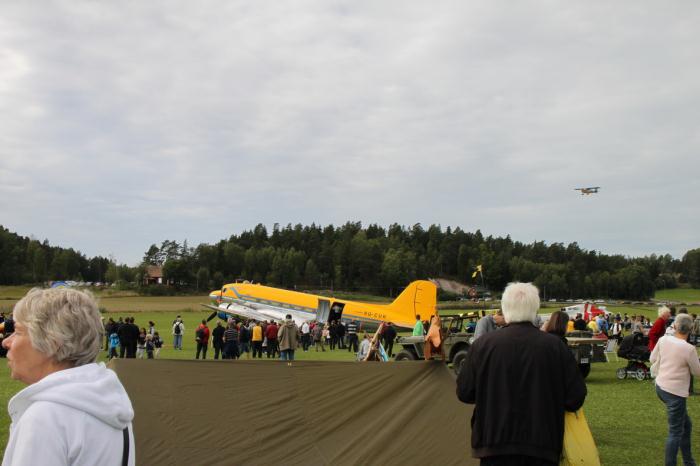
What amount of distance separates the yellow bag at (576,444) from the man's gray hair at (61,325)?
8.52 ft

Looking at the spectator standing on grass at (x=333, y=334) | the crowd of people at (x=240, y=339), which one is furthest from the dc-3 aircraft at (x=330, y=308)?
the spectator standing on grass at (x=333, y=334)

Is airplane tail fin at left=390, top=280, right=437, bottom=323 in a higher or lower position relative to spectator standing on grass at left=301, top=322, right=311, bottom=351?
higher

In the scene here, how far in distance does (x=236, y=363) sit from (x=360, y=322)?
3241cm

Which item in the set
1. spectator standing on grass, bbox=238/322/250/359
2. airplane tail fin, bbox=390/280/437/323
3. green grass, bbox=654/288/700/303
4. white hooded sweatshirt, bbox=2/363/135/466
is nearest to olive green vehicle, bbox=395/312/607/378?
spectator standing on grass, bbox=238/322/250/359

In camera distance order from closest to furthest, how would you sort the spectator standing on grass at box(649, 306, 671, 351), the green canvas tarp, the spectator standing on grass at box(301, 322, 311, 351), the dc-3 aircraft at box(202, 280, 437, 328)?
1. the green canvas tarp
2. the spectator standing on grass at box(649, 306, 671, 351)
3. the spectator standing on grass at box(301, 322, 311, 351)
4. the dc-3 aircraft at box(202, 280, 437, 328)

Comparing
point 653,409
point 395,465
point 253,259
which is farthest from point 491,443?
point 253,259

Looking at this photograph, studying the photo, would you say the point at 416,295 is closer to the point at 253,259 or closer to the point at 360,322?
the point at 360,322

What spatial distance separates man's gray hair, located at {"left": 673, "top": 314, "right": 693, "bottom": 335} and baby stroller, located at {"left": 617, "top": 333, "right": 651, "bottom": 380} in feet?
34.3

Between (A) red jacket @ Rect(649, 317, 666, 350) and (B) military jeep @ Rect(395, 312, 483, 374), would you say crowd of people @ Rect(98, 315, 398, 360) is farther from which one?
(A) red jacket @ Rect(649, 317, 666, 350)

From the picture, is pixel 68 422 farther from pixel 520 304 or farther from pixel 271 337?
pixel 271 337

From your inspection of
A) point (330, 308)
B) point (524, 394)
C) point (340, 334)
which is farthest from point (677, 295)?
point (524, 394)

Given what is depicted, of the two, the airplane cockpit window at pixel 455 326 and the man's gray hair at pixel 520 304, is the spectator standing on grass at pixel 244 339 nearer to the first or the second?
the airplane cockpit window at pixel 455 326

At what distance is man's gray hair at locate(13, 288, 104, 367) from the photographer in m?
1.99

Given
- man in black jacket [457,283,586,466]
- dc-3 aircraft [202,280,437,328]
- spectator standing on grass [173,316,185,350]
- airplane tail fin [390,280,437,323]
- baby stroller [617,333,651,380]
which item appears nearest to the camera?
man in black jacket [457,283,586,466]
